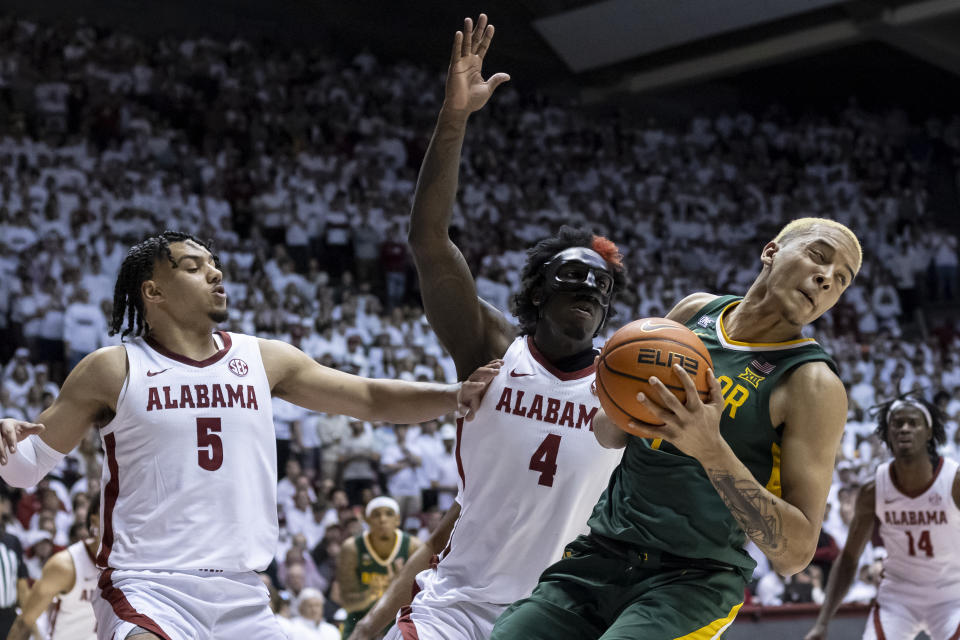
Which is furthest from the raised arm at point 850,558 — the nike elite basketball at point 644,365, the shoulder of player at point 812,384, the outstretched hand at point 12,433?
the outstretched hand at point 12,433

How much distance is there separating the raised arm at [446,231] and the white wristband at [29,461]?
146 cm

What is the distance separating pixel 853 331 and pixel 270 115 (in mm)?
9932

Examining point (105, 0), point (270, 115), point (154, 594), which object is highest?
point (105, 0)

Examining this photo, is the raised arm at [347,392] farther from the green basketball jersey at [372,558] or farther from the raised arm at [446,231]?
the green basketball jersey at [372,558]

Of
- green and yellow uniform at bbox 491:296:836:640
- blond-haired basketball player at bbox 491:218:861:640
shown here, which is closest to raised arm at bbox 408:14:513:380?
blond-haired basketball player at bbox 491:218:861:640

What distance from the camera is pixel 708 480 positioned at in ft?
10.7

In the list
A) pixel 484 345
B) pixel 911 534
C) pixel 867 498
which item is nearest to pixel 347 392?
pixel 484 345

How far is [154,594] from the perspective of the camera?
3893 mm

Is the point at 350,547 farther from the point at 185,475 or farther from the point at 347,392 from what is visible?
the point at 185,475

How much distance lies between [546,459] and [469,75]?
1.46m

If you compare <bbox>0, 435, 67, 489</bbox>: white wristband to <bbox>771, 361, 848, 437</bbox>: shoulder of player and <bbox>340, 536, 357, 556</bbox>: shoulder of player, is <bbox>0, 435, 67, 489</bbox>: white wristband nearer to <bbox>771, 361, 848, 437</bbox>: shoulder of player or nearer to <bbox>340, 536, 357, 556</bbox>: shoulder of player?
<bbox>771, 361, 848, 437</bbox>: shoulder of player

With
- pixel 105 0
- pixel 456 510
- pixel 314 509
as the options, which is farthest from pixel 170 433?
pixel 105 0

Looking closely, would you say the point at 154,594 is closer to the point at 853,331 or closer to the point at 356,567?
the point at 356,567

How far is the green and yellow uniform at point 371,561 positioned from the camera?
309 inches
